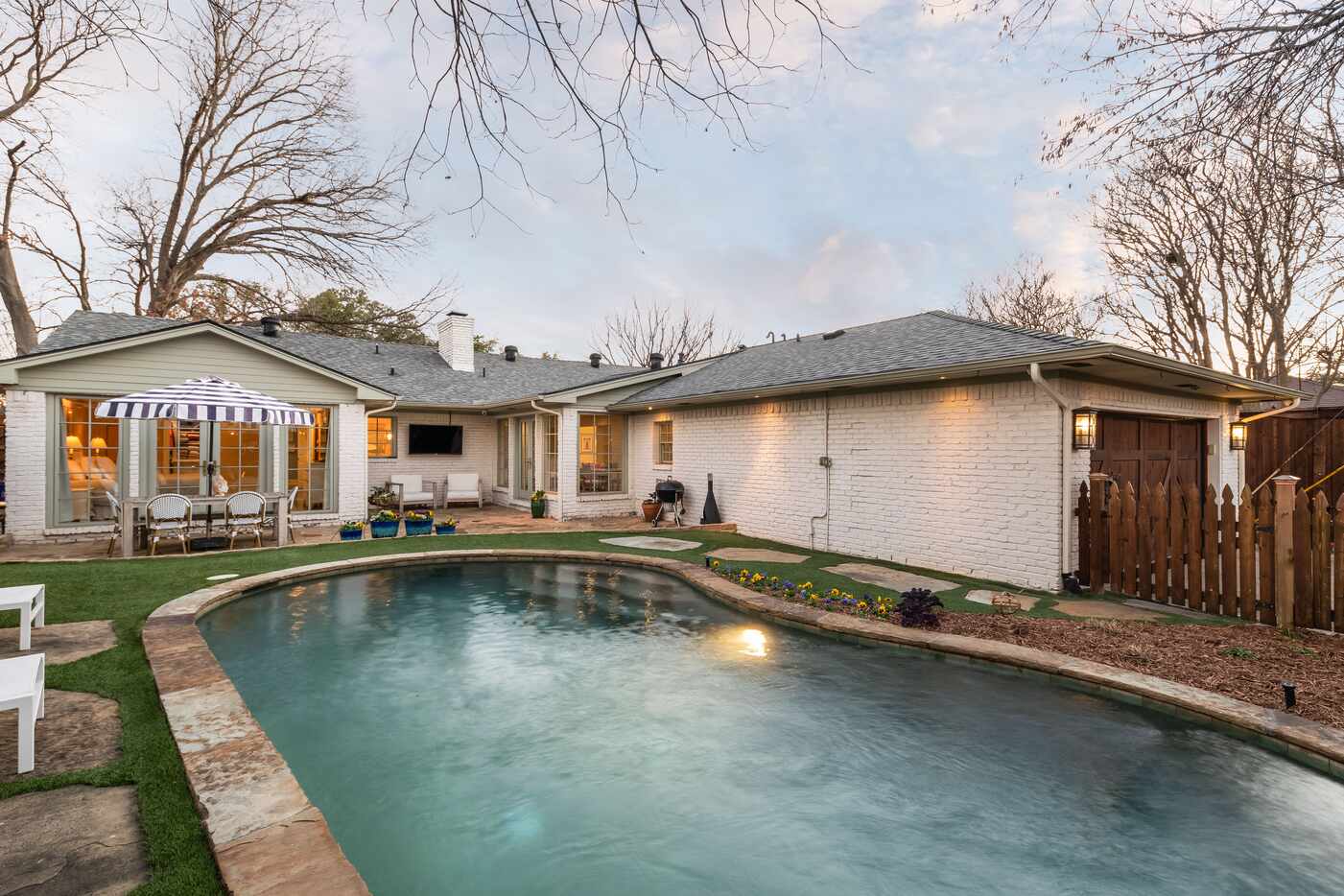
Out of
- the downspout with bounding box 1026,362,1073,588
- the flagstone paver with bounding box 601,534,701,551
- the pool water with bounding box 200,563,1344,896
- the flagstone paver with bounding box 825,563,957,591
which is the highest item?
the downspout with bounding box 1026,362,1073,588

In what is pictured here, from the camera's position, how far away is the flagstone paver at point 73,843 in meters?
2.04

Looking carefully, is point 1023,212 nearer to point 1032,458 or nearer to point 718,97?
point 1032,458

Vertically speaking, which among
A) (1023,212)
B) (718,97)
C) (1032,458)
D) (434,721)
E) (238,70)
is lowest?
(434,721)

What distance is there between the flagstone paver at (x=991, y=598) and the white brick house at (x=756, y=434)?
1.84 ft

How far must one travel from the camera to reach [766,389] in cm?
968

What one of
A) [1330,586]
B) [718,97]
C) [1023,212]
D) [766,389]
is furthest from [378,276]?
[1330,586]

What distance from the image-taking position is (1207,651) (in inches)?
188

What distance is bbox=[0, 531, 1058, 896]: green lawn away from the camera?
90.4 inches

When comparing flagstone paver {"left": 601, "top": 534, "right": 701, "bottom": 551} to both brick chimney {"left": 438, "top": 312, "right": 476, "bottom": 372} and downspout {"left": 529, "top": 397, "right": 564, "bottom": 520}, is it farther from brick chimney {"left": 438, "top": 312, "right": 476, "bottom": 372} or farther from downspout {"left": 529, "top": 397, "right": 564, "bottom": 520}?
brick chimney {"left": 438, "top": 312, "right": 476, "bottom": 372}

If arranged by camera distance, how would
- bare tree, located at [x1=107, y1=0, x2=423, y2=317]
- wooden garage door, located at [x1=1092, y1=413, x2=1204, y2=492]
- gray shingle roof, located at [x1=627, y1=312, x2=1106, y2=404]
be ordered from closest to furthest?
1. gray shingle roof, located at [x1=627, y1=312, x2=1106, y2=404]
2. wooden garage door, located at [x1=1092, y1=413, x2=1204, y2=492]
3. bare tree, located at [x1=107, y1=0, x2=423, y2=317]

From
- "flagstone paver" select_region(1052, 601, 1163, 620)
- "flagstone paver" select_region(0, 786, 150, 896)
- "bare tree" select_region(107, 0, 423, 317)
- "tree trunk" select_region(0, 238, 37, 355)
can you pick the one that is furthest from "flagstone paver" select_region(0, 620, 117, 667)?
"tree trunk" select_region(0, 238, 37, 355)

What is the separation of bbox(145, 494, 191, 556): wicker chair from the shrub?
956 centimetres

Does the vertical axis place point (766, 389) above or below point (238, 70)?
below

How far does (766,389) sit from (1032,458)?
12.9 ft
